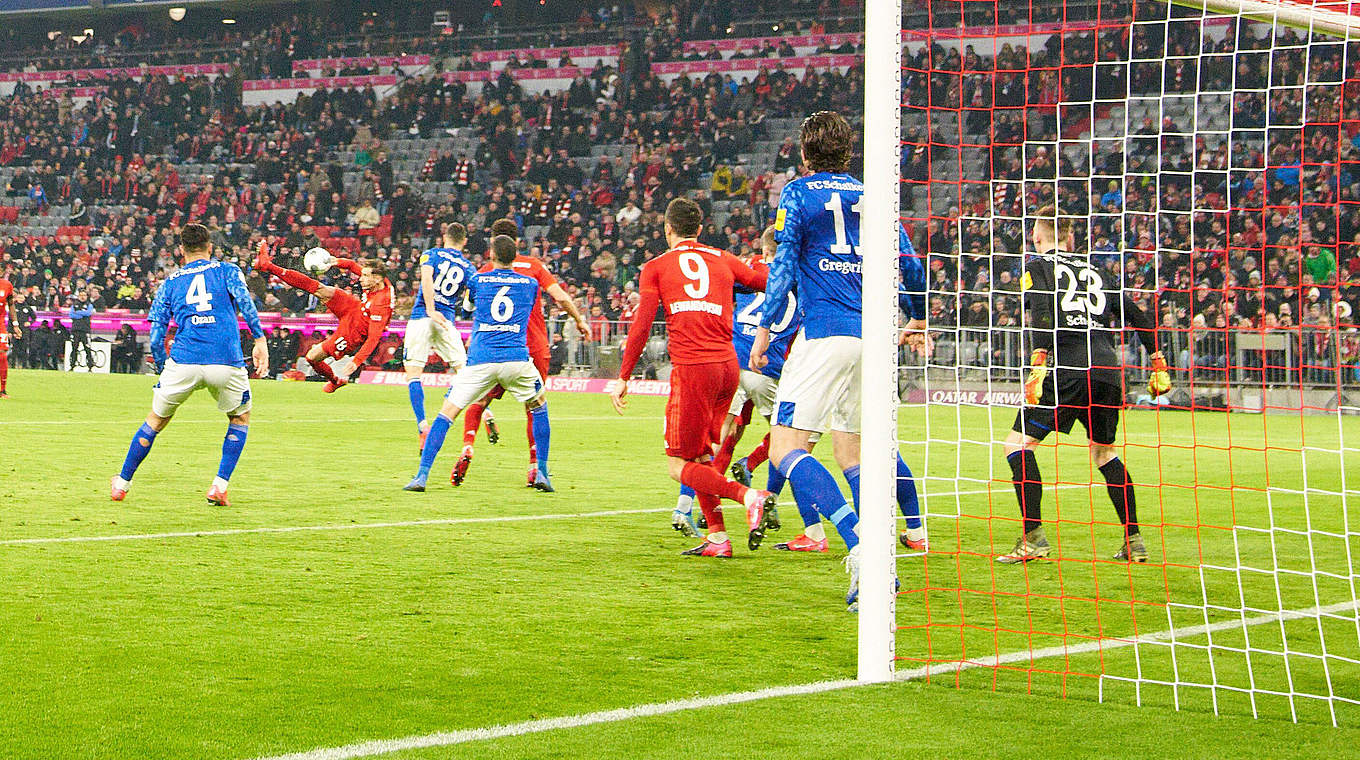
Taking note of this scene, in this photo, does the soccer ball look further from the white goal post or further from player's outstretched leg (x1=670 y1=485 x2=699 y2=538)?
the white goal post

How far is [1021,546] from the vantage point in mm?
7992

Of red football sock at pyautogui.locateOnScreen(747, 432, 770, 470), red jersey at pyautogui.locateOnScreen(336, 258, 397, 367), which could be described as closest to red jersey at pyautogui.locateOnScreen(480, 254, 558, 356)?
red football sock at pyautogui.locateOnScreen(747, 432, 770, 470)

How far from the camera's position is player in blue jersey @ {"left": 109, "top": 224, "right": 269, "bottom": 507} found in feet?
31.9

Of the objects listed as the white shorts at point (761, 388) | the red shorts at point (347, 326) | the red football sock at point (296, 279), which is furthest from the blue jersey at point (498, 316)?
the red shorts at point (347, 326)

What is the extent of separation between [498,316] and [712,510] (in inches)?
144

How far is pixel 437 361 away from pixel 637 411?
918 centimetres

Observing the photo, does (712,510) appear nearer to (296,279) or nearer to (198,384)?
(198,384)

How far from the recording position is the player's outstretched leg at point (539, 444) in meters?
11.2

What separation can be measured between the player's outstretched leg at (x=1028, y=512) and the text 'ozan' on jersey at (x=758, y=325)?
141 cm

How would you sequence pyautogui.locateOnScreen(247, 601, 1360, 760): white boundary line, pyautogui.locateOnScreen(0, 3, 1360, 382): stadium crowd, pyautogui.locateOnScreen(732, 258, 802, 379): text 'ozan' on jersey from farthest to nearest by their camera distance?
pyautogui.locateOnScreen(0, 3, 1360, 382): stadium crowd < pyautogui.locateOnScreen(732, 258, 802, 379): text 'ozan' on jersey < pyautogui.locateOnScreen(247, 601, 1360, 760): white boundary line

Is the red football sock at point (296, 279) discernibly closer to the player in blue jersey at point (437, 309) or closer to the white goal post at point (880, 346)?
the player in blue jersey at point (437, 309)

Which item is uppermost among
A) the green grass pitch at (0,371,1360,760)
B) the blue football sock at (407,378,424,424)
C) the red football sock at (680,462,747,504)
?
the blue football sock at (407,378,424,424)

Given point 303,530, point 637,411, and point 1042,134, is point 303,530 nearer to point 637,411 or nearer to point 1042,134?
point 637,411

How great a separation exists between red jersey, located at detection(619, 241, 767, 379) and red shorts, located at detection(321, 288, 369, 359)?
9654 millimetres
